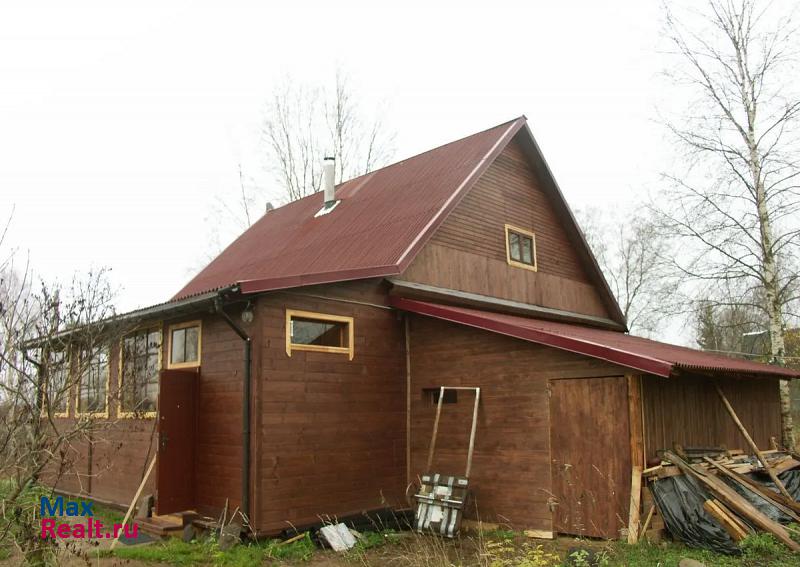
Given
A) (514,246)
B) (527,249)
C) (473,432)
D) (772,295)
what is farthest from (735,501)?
(772,295)

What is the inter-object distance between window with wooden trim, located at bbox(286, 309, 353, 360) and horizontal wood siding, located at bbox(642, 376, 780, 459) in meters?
4.13

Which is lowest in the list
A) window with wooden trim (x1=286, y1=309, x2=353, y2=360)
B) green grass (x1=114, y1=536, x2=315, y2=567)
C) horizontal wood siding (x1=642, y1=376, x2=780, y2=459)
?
green grass (x1=114, y1=536, x2=315, y2=567)

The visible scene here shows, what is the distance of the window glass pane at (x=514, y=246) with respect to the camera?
41.8 feet

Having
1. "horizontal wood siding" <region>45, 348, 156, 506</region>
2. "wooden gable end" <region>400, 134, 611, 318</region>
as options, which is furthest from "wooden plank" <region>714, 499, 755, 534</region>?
"horizontal wood siding" <region>45, 348, 156, 506</region>

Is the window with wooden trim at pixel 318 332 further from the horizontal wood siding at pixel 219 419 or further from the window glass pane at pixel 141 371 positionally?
the window glass pane at pixel 141 371

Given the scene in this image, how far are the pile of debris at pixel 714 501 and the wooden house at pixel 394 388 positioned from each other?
1.27 ft

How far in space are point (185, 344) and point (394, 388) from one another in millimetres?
3263

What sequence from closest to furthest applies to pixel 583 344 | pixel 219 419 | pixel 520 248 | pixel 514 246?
pixel 583 344 → pixel 219 419 → pixel 514 246 → pixel 520 248

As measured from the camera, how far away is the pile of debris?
23.6 feet

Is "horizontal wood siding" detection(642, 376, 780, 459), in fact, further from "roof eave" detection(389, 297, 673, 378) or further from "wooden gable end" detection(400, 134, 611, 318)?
"wooden gable end" detection(400, 134, 611, 318)

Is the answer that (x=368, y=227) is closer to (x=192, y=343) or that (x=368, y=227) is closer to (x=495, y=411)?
(x=192, y=343)

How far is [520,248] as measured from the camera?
42.8 feet

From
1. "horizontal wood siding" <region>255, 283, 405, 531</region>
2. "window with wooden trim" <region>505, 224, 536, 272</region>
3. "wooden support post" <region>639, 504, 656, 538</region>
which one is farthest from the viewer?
"window with wooden trim" <region>505, 224, 536, 272</region>

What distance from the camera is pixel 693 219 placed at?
15.7 m
